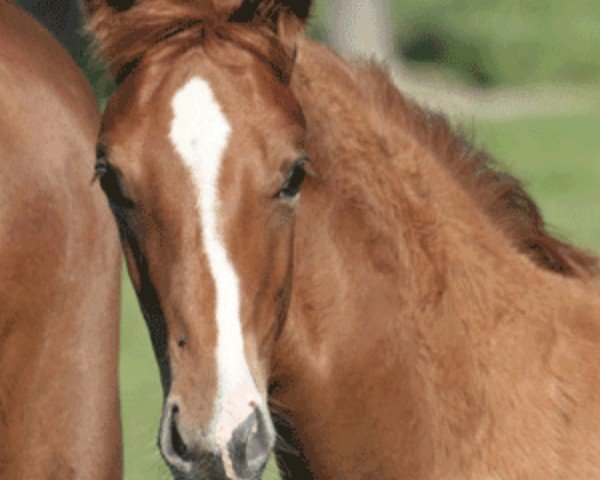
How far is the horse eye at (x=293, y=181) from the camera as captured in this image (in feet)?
14.0

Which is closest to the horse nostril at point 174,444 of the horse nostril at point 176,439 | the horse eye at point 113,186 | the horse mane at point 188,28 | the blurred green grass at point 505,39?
the horse nostril at point 176,439

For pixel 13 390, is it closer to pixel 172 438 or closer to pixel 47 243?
pixel 47 243

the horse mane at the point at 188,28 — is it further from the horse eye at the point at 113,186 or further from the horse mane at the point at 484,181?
the horse mane at the point at 484,181

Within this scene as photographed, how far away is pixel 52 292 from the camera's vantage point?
526 centimetres

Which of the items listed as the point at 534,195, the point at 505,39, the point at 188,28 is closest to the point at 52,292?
the point at 188,28

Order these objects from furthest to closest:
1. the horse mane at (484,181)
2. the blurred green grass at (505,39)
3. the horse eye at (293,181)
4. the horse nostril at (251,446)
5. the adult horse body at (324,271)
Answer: the blurred green grass at (505,39) < the horse mane at (484,181) < the horse eye at (293,181) < the adult horse body at (324,271) < the horse nostril at (251,446)

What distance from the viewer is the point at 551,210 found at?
14.6 metres

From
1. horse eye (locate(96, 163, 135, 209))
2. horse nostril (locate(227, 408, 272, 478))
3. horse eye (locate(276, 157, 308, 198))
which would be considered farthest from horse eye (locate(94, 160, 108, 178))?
horse nostril (locate(227, 408, 272, 478))

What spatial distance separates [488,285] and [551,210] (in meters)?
9.96

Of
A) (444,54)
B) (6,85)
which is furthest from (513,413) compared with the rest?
(444,54)

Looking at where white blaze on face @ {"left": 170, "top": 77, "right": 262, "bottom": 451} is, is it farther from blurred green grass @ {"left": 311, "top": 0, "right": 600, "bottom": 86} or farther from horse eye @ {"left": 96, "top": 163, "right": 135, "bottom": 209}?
blurred green grass @ {"left": 311, "top": 0, "right": 600, "bottom": 86}

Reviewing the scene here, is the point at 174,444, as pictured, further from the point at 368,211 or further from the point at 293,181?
the point at 368,211

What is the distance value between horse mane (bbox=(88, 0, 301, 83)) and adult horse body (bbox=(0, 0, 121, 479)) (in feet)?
2.59

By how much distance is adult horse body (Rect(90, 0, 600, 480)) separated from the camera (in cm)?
416
